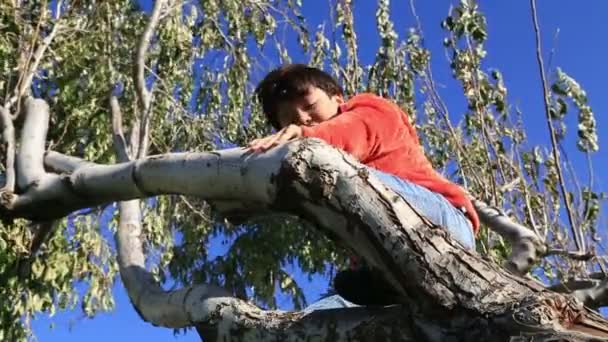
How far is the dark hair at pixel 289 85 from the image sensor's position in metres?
1.93

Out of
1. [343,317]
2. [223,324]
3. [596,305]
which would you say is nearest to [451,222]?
[343,317]

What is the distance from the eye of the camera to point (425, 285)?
1357 mm

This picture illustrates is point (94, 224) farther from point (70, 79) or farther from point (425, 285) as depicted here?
point (425, 285)

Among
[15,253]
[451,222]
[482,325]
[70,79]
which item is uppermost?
[70,79]

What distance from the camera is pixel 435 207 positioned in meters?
1.69

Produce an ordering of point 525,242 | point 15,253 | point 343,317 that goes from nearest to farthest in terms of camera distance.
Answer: point 343,317, point 525,242, point 15,253

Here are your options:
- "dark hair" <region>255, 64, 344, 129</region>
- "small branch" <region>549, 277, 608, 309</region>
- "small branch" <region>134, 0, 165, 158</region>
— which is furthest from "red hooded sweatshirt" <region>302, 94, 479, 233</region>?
"small branch" <region>134, 0, 165, 158</region>

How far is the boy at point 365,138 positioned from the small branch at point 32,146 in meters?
0.54

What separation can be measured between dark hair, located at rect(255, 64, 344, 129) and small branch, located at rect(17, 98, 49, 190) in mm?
531

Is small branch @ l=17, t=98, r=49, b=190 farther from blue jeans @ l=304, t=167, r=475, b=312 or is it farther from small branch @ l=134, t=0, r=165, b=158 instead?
blue jeans @ l=304, t=167, r=475, b=312

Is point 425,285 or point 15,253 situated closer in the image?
point 425,285

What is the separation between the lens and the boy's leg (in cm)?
159

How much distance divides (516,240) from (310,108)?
0.67m

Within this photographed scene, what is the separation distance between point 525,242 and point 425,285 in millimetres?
929
